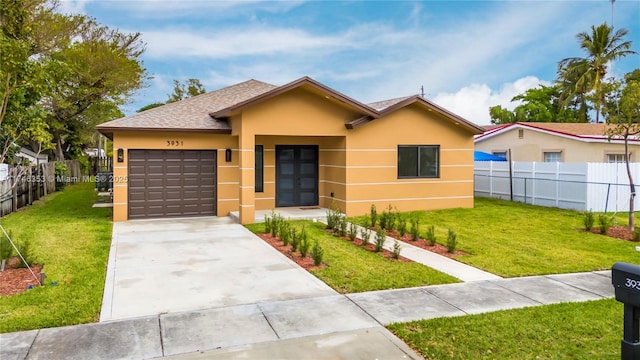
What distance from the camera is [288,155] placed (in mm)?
16406

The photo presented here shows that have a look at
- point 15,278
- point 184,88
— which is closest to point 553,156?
point 15,278

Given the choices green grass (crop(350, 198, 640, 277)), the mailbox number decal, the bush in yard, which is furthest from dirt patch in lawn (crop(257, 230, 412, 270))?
the mailbox number decal

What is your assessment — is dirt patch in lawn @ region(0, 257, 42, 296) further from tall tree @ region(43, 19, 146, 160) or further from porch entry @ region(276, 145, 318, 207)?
tall tree @ region(43, 19, 146, 160)

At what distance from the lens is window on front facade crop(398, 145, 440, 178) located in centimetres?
1593

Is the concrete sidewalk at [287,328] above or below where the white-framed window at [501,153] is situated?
below

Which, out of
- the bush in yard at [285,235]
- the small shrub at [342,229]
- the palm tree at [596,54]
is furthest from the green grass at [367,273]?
the palm tree at [596,54]

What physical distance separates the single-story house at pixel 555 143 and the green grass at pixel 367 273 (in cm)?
1347

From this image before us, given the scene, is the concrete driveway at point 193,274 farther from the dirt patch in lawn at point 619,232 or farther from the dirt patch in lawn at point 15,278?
the dirt patch in lawn at point 619,232

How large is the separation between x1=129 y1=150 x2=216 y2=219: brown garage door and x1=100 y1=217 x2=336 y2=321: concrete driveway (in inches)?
88.7

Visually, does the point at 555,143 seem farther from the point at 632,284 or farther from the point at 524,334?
the point at 632,284

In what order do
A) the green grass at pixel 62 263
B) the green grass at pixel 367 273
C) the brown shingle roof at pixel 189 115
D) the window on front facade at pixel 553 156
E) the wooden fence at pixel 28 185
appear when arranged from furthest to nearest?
the window on front facade at pixel 553 156 < the wooden fence at pixel 28 185 < the brown shingle roof at pixel 189 115 < the green grass at pixel 367 273 < the green grass at pixel 62 263

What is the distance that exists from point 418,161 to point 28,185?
15.0 m

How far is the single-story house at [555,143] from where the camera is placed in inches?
784

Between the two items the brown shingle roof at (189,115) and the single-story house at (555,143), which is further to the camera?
the single-story house at (555,143)
